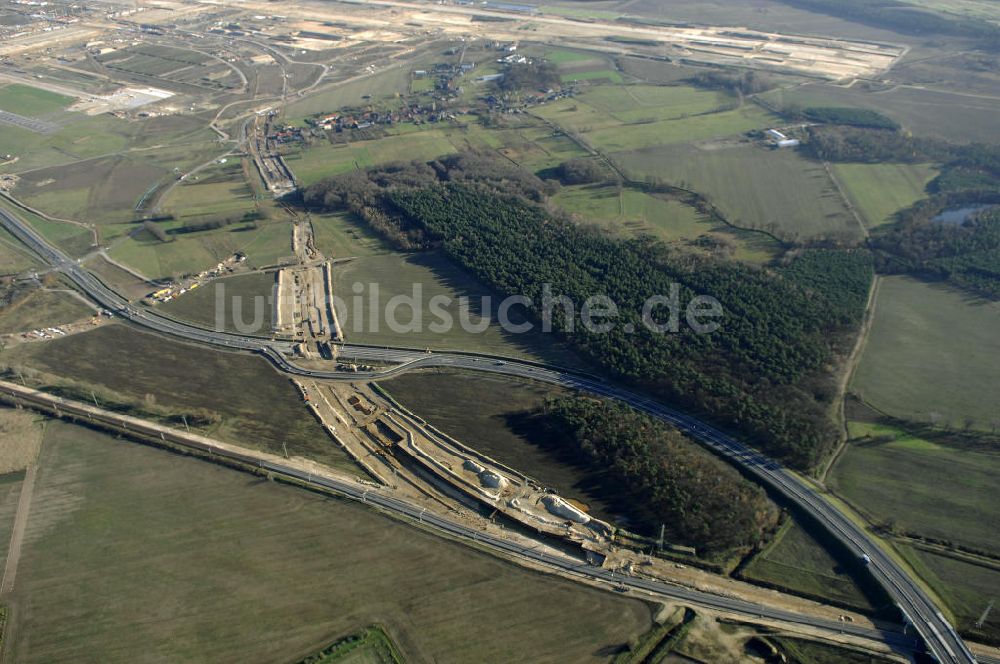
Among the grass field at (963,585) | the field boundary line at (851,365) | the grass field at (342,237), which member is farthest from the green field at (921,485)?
the grass field at (342,237)

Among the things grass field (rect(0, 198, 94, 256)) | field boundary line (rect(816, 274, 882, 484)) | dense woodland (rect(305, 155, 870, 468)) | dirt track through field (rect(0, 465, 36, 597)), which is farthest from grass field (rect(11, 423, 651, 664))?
grass field (rect(0, 198, 94, 256))

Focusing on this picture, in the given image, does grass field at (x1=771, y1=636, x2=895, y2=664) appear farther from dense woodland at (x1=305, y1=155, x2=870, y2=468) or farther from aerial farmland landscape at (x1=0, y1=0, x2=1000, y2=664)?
dense woodland at (x1=305, y1=155, x2=870, y2=468)

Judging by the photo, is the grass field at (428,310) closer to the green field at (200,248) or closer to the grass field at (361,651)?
the green field at (200,248)

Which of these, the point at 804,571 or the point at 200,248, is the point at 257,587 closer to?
the point at 804,571

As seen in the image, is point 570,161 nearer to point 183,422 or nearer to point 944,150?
point 944,150

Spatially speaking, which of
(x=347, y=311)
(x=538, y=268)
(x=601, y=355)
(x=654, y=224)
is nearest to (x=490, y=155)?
(x=654, y=224)

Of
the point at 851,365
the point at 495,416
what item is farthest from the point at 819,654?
the point at 851,365
